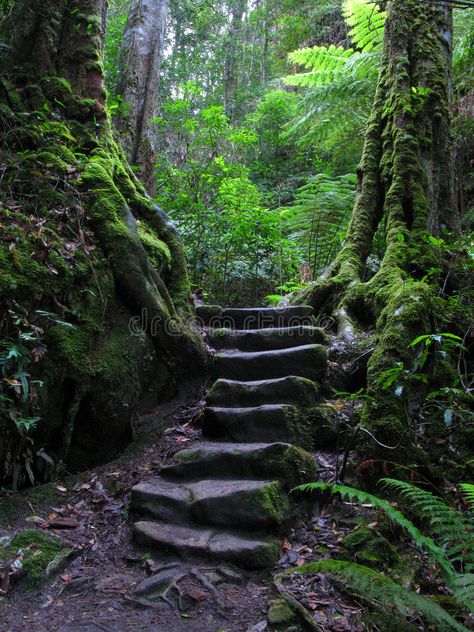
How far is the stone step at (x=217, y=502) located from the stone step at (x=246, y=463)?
104 mm

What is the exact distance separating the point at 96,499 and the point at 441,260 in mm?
4147

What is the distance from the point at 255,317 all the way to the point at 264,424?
7.37 ft

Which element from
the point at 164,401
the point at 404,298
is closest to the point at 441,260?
the point at 404,298

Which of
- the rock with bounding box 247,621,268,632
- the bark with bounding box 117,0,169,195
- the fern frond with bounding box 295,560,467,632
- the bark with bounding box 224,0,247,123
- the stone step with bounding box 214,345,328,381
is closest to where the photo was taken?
the fern frond with bounding box 295,560,467,632

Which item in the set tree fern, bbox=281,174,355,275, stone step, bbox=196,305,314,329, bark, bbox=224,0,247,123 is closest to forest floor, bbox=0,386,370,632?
stone step, bbox=196,305,314,329

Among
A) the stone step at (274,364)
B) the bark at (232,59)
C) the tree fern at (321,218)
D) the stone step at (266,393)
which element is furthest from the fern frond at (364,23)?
the bark at (232,59)

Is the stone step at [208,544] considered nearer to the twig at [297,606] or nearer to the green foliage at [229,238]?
the twig at [297,606]

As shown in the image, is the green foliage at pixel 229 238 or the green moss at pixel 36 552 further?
the green foliage at pixel 229 238

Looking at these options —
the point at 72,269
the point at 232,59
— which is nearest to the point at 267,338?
the point at 72,269

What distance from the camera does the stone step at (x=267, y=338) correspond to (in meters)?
4.91

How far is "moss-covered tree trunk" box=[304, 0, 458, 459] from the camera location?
4836mm

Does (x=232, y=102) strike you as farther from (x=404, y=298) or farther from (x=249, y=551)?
(x=249, y=551)

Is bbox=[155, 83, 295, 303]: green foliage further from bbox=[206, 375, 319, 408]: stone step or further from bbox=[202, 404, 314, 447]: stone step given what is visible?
bbox=[202, 404, 314, 447]: stone step

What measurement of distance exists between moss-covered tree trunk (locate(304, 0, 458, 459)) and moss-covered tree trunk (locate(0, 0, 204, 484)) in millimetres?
1933
